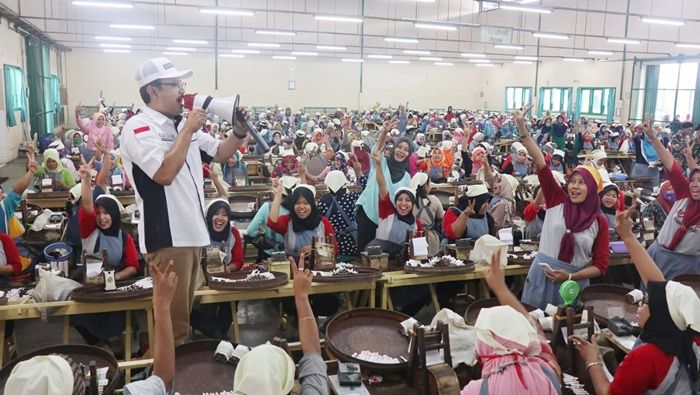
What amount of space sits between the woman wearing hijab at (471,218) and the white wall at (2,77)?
44.0ft

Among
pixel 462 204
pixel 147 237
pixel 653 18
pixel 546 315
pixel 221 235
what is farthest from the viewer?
pixel 653 18

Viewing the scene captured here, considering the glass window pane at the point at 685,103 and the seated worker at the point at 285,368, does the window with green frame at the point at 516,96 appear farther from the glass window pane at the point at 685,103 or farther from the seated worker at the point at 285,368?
the seated worker at the point at 285,368

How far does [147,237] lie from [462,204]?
3.57 m

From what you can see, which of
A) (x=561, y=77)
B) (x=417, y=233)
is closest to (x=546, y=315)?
(x=417, y=233)

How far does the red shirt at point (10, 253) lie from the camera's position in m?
4.49

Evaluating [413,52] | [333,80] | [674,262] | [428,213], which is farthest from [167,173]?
[333,80]

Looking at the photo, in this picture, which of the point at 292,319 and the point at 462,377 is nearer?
the point at 462,377

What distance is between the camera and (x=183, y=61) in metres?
30.9

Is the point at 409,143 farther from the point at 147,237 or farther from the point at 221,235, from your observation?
the point at 147,237

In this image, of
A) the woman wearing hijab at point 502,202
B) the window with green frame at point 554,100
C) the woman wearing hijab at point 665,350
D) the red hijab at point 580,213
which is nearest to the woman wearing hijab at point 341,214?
the woman wearing hijab at point 502,202

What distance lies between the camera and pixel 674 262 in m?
4.59

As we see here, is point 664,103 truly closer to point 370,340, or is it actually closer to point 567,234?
point 567,234

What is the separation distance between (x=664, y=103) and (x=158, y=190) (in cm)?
2627

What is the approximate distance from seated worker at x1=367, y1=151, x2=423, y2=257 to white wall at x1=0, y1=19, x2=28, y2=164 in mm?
12995
